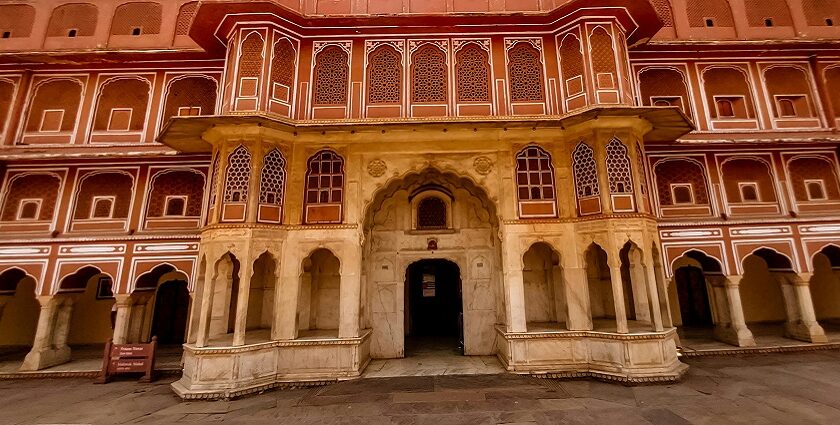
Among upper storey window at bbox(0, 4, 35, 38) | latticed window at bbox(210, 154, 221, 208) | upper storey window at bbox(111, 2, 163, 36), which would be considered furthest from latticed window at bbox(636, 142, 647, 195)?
upper storey window at bbox(0, 4, 35, 38)

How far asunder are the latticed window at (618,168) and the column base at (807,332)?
7.25m

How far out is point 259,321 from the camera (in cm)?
972

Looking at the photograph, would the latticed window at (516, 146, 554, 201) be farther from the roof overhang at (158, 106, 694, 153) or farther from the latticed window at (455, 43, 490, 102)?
the latticed window at (455, 43, 490, 102)

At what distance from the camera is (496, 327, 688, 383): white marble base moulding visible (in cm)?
767

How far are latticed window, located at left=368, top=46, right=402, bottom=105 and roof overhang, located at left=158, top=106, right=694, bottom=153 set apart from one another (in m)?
1.11

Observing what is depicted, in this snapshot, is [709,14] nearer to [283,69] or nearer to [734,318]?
[734,318]

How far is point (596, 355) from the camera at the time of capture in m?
8.16

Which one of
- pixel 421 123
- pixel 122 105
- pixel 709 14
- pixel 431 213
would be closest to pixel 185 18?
pixel 122 105

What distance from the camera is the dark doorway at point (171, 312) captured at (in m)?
12.0

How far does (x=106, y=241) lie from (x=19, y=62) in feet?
20.7

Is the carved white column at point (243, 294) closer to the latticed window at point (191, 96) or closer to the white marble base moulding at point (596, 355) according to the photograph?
the latticed window at point (191, 96)

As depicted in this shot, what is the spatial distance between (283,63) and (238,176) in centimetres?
326

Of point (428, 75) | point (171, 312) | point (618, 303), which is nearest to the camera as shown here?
point (618, 303)

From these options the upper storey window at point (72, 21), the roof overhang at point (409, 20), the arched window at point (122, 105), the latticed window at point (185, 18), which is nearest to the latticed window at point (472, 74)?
the roof overhang at point (409, 20)
